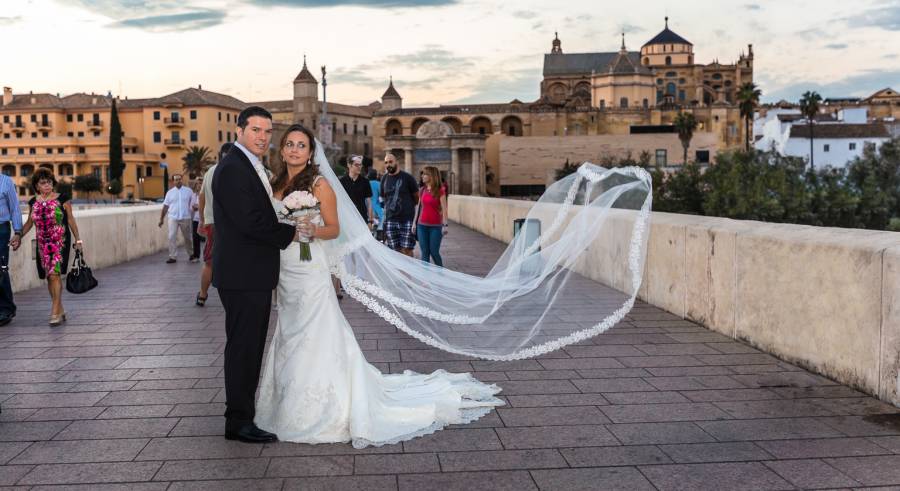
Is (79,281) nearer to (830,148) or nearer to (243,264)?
(243,264)

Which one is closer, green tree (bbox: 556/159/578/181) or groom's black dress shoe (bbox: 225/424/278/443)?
groom's black dress shoe (bbox: 225/424/278/443)

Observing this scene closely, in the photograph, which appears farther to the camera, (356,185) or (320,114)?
(320,114)

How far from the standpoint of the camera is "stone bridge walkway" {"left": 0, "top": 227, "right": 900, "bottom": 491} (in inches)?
166

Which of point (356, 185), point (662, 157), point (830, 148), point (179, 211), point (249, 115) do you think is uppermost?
point (830, 148)

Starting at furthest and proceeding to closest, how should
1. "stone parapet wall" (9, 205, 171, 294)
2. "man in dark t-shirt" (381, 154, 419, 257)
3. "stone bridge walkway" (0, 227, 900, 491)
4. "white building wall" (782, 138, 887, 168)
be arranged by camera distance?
"white building wall" (782, 138, 887, 168), "stone parapet wall" (9, 205, 171, 294), "man in dark t-shirt" (381, 154, 419, 257), "stone bridge walkway" (0, 227, 900, 491)

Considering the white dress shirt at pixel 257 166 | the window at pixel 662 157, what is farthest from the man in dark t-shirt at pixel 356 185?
the window at pixel 662 157

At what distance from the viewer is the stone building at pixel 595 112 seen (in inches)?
3344

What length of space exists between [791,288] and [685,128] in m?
85.4

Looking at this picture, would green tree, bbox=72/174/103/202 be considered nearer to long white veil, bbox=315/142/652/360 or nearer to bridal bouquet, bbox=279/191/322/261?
long white veil, bbox=315/142/652/360

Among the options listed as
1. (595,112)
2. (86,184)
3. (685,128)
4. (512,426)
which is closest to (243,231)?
(512,426)

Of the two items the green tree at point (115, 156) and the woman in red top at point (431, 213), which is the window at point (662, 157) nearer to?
the green tree at point (115, 156)

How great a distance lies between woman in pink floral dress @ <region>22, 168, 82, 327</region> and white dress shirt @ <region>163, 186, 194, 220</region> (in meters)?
6.44

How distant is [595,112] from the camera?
9962 centimetres

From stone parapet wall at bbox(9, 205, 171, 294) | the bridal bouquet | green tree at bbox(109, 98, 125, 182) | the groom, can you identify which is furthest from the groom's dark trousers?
green tree at bbox(109, 98, 125, 182)
